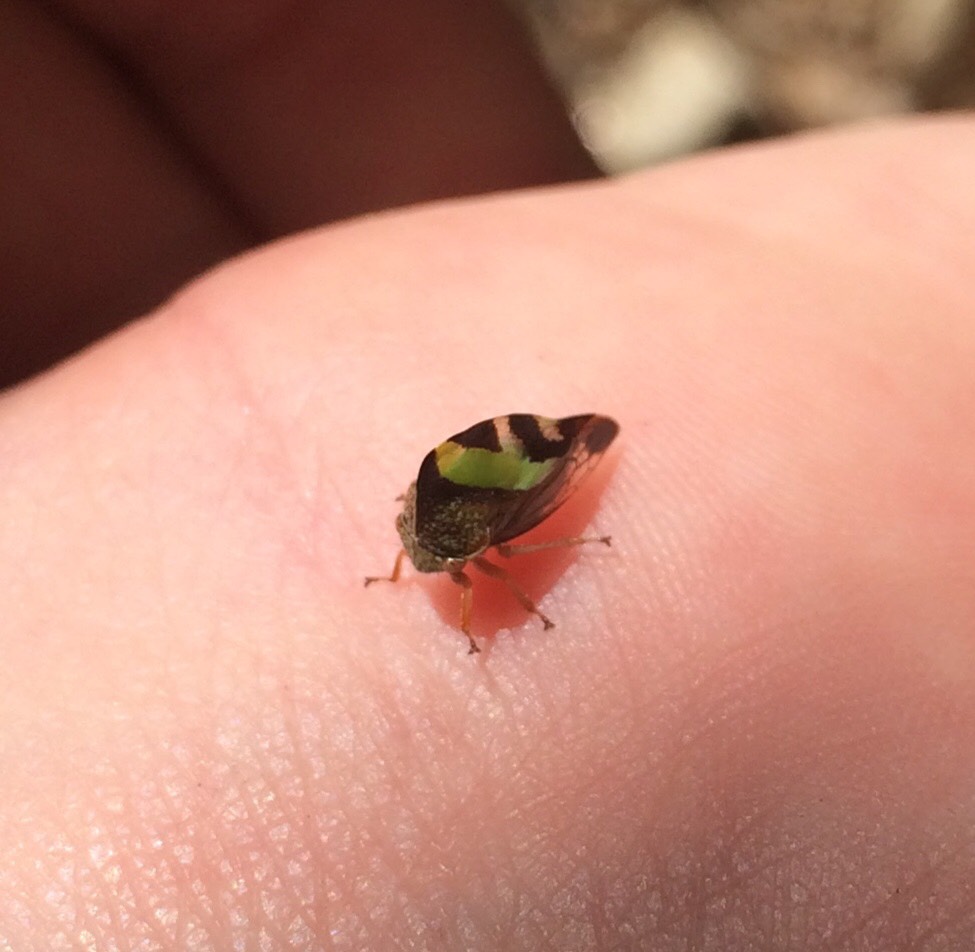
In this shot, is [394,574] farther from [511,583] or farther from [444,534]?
[511,583]

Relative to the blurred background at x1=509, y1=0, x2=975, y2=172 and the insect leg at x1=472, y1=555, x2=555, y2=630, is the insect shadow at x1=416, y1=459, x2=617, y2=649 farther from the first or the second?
the blurred background at x1=509, y1=0, x2=975, y2=172

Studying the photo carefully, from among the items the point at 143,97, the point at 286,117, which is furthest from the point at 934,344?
the point at 143,97

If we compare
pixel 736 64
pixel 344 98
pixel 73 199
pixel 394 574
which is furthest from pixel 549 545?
pixel 736 64

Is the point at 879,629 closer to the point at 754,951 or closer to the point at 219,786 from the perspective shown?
the point at 754,951

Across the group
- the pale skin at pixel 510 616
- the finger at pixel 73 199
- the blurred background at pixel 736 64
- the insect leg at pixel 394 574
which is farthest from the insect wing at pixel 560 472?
the blurred background at pixel 736 64

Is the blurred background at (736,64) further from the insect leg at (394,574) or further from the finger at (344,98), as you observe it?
the insect leg at (394,574)

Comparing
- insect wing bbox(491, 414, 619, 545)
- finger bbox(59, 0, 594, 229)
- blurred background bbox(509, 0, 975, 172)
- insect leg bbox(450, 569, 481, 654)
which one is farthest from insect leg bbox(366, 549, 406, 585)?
blurred background bbox(509, 0, 975, 172)
